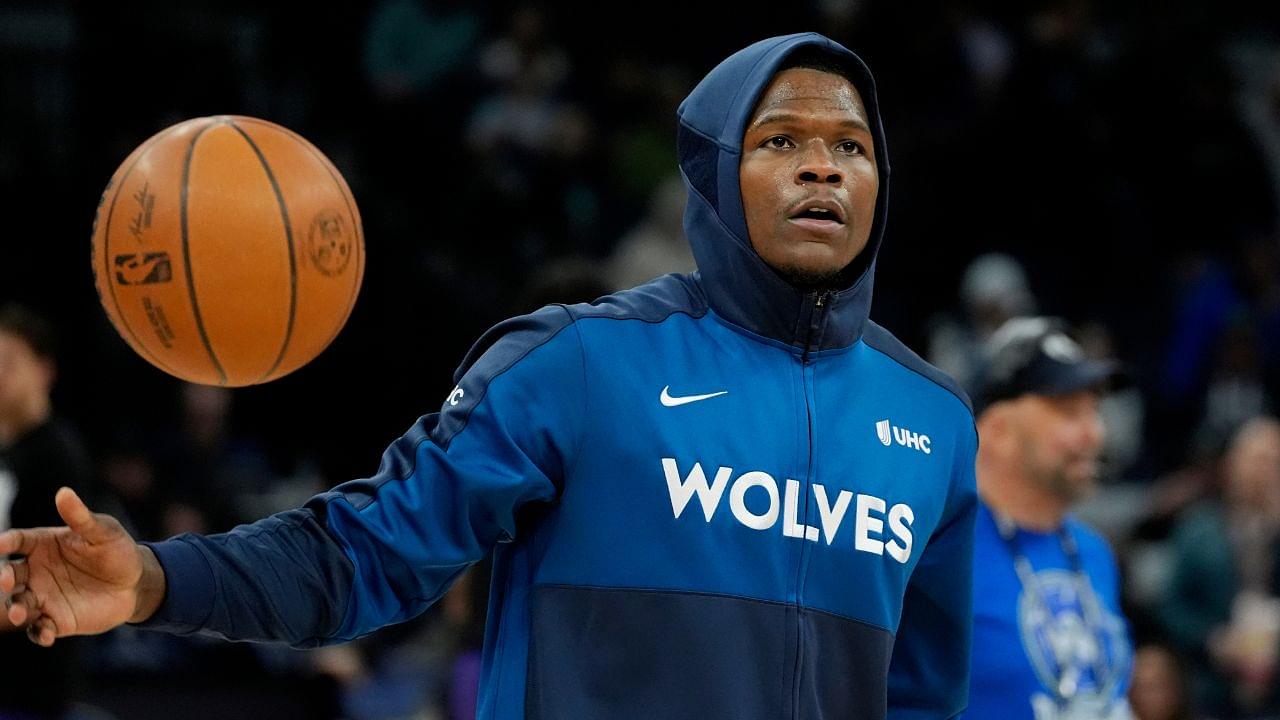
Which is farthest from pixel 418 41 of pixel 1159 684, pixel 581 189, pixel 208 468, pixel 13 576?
pixel 13 576

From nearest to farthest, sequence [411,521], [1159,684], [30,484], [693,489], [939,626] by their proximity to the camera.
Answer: [411,521] < [693,489] < [939,626] < [30,484] < [1159,684]

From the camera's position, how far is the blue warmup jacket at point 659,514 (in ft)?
9.55

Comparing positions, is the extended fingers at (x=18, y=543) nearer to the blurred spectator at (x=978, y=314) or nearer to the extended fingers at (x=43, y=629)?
the extended fingers at (x=43, y=629)

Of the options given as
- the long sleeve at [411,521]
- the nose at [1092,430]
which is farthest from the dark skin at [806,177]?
the nose at [1092,430]

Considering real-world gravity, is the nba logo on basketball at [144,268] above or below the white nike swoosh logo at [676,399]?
above

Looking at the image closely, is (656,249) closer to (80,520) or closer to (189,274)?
(189,274)

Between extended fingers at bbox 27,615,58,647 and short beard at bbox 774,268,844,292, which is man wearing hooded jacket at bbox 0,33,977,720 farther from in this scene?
extended fingers at bbox 27,615,58,647

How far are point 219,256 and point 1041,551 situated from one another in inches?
112

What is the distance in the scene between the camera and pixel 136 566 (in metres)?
2.60

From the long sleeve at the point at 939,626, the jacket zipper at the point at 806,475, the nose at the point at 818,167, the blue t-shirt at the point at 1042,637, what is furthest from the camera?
the blue t-shirt at the point at 1042,637

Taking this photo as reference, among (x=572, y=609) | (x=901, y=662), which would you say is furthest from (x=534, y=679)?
(x=901, y=662)

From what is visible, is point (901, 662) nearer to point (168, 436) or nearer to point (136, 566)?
point (136, 566)

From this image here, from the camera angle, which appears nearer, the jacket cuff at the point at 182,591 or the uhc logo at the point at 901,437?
the jacket cuff at the point at 182,591

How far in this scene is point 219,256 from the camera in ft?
10.8
